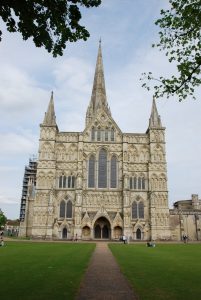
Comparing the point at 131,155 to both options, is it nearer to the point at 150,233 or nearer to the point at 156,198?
the point at 156,198

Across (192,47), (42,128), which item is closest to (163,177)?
(42,128)

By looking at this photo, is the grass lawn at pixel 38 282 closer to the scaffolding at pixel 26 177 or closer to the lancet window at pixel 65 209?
the lancet window at pixel 65 209

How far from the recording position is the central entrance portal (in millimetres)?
60375

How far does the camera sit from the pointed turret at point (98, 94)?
73438 millimetres

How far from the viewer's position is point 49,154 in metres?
62.0

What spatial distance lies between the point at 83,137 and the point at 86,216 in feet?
49.9

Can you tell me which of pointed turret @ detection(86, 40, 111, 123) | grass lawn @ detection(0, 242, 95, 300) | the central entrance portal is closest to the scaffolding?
pointed turret @ detection(86, 40, 111, 123)

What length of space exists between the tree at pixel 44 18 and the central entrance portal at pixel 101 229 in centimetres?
5386

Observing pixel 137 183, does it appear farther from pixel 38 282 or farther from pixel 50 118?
pixel 38 282

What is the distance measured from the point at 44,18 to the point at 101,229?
181 feet

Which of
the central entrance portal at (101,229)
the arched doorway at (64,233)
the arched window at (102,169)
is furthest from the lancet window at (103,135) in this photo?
the arched doorway at (64,233)

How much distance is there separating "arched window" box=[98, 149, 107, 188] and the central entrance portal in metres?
6.49

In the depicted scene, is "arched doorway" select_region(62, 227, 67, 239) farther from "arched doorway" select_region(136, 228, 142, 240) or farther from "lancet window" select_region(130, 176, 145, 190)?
"lancet window" select_region(130, 176, 145, 190)

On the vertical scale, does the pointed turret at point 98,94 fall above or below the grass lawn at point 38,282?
above
